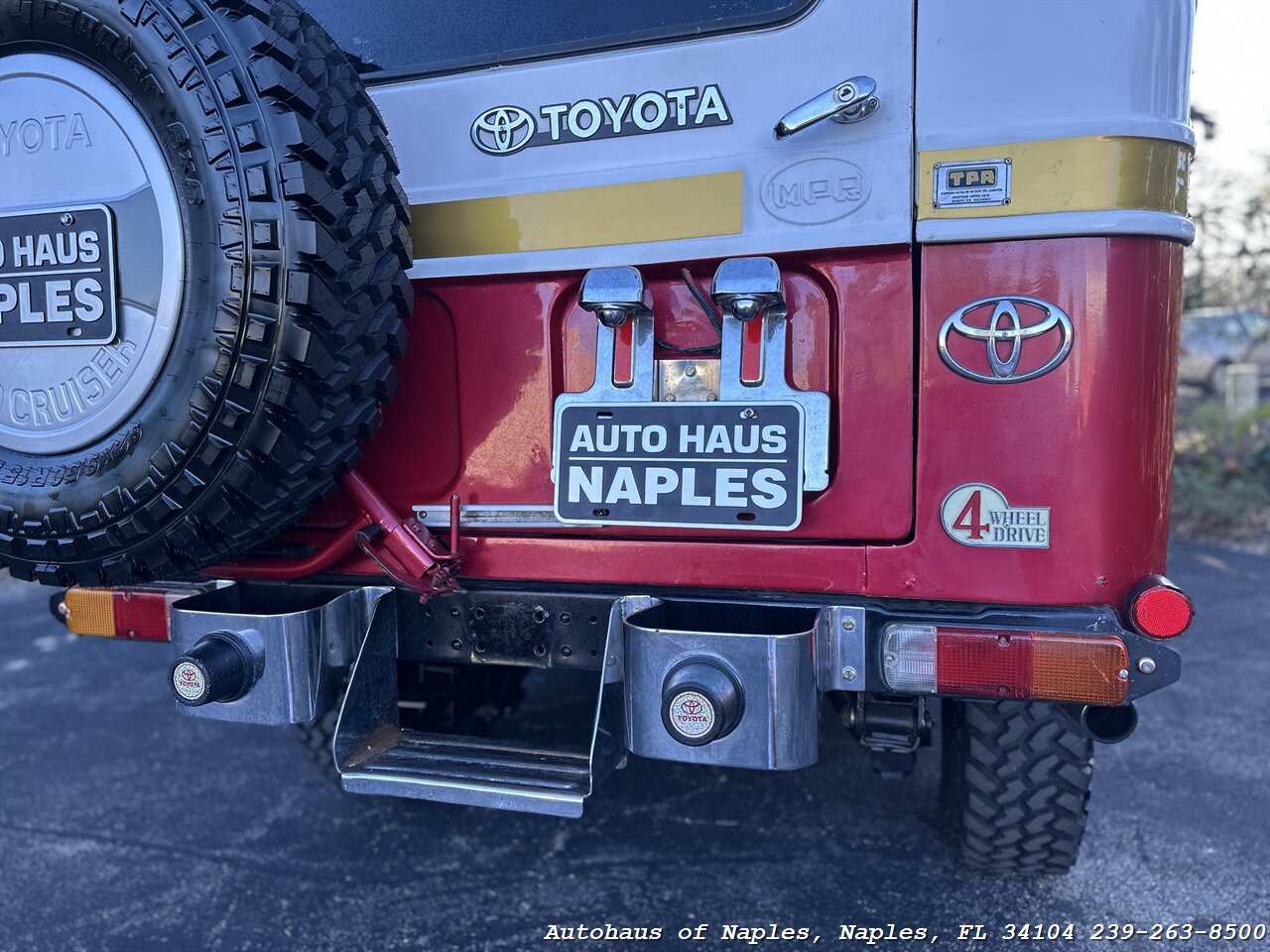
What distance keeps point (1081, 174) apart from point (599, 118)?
96 centimetres

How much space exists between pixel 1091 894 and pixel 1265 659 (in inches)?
104

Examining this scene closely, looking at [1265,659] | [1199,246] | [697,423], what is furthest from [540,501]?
[1199,246]

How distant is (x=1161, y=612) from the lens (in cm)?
178

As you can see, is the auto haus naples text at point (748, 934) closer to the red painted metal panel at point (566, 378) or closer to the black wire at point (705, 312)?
the red painted metal panel at point (566, 378)

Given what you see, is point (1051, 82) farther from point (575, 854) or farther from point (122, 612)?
point (122, 612)

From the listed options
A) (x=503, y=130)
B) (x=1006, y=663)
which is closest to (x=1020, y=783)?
(x=1006, y=663)

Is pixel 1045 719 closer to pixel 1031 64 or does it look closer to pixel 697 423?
pixel 697 423

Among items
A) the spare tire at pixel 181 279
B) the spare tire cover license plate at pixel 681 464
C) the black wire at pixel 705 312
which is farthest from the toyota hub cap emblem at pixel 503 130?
the spare tire cover license plate at pixel 681 464

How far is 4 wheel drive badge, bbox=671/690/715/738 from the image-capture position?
174cm

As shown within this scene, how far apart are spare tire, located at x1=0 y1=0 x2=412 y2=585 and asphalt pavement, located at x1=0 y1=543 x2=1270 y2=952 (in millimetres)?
1110

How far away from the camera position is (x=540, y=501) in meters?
2.12

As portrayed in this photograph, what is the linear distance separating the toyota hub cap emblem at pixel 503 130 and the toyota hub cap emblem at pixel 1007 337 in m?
0.99

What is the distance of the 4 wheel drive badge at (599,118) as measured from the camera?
1929 millimetres

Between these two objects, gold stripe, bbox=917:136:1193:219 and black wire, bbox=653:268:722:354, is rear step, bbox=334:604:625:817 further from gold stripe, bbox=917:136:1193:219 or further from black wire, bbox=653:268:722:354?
gold stripe, bbox=917:136:1193:219
